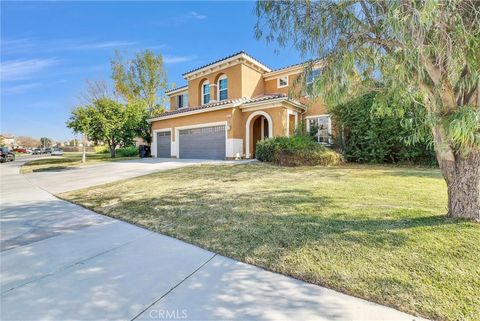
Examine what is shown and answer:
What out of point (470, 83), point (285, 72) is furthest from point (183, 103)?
point (470, 83)

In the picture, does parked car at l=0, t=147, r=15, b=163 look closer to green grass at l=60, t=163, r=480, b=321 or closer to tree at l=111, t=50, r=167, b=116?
tree at l=111, t=50, r=167, b=116

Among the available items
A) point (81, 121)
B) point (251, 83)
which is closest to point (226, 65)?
point (251, 83)

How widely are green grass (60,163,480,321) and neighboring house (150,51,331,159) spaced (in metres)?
8.95

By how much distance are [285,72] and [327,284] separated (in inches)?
741

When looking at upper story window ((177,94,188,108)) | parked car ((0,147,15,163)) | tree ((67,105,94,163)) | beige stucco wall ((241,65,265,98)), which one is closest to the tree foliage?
beige stucco wall ((241,65,265,98))

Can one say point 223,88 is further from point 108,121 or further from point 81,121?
point 81,121

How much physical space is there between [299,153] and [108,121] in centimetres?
1650

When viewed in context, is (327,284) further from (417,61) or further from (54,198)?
(54,198)

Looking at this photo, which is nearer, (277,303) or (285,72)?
(277,303)

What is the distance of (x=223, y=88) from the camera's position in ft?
66.1

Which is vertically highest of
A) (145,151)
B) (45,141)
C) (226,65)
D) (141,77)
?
(141,77)

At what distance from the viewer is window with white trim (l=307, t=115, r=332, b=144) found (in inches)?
647

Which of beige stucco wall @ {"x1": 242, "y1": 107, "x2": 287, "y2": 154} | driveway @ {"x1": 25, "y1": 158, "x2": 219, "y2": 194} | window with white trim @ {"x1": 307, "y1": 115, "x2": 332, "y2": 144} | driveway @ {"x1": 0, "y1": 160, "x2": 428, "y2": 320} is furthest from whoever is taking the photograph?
window with white trim @ {"x1": 307, "y1": 115, "x2": 332, "y2": 144}

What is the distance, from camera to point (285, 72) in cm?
1909
